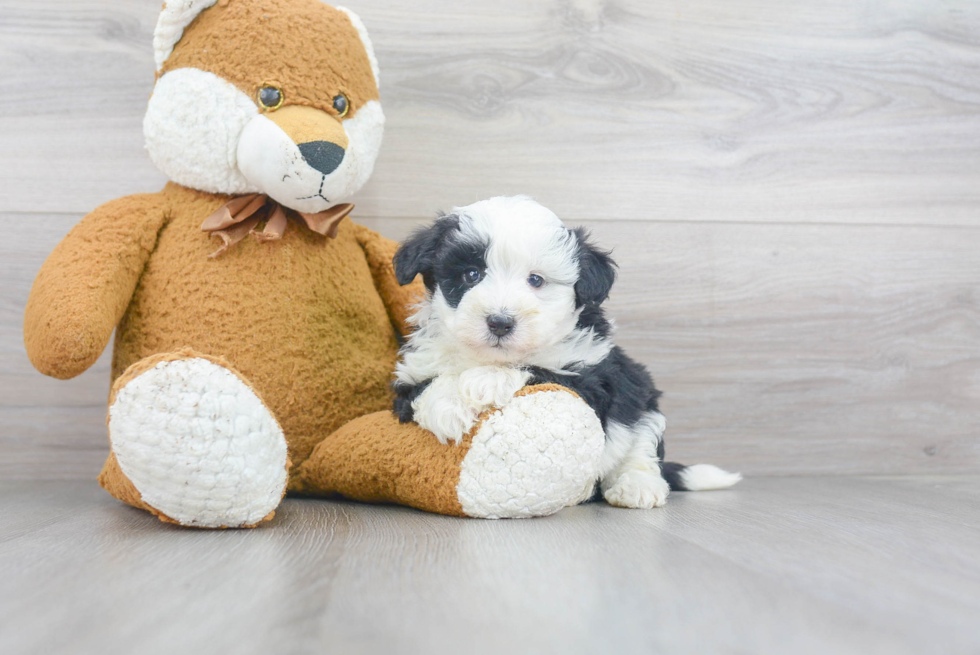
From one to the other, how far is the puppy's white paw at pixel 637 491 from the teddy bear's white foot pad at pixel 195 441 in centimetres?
56

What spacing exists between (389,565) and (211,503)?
0.27 meters

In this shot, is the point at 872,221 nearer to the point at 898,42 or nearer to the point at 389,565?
the point at 898,42

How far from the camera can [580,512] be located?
1.17 metres

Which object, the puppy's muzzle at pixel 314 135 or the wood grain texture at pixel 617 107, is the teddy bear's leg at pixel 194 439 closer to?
the puppy's muzzle at pixel 314 135

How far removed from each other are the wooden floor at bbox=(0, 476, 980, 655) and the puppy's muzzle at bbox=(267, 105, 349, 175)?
0.55 meters

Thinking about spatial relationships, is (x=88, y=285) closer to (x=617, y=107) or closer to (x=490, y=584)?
(x=490, y=584)

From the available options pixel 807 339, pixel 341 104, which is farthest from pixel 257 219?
pixel 807 339

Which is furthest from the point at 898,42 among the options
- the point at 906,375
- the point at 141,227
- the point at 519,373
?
the point at 141,227

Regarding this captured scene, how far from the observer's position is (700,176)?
68.4 inches

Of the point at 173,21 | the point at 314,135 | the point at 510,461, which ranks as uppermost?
the point at 173,21

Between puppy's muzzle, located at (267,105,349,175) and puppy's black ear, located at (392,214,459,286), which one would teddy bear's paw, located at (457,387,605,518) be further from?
puppy's muzzle, located at (267,105,349,175)

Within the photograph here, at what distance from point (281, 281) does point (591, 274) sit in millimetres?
515

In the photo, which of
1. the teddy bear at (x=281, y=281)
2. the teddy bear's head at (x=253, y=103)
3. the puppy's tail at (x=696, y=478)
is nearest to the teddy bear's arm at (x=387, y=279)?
the teddy bear at (x=281, y=281)

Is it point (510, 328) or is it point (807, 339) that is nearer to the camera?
point (510, 328)
